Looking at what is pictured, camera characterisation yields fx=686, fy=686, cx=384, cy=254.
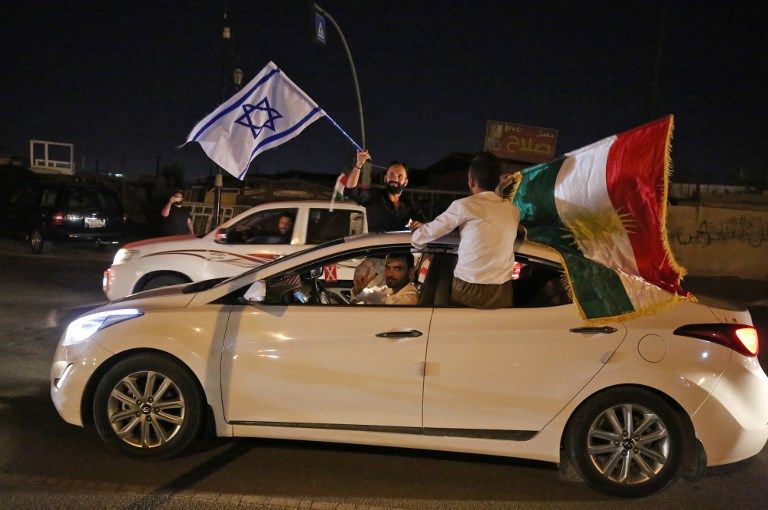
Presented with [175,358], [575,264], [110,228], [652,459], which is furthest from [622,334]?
[110,228]

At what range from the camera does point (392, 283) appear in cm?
514

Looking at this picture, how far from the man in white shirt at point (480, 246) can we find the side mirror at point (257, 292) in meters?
0.99

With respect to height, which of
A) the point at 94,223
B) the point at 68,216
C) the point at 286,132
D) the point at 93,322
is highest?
the point at 286,132

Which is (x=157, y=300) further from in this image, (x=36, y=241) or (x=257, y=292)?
(x=36, y=241)

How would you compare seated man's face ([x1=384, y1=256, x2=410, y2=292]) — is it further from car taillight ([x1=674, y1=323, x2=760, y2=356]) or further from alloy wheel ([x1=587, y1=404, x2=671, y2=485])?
car taillight ([x1=674, y1=323, x2=760, y2=356])

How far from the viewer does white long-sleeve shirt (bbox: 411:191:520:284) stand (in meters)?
4.19

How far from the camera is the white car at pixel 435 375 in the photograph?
4.04 m

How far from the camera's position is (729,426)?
400 centimetres

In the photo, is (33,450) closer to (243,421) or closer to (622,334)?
Result: (243,421)

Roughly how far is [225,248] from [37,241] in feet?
35.9

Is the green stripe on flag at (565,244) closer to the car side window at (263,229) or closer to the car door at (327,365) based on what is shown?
the car door at (327,365)

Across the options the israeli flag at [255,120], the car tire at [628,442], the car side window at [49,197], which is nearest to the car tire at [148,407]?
the car tire at [628,442]

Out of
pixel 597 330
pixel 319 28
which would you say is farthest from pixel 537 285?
pixel 319 28

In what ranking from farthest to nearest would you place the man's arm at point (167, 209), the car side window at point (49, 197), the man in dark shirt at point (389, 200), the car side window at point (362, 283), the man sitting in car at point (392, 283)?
the car side window at point (49, 197) < the man's arm at point (167, 209) < the man in dark shirt at point (389, 200) < the man sitting in car at point (392, 283) < the car side window at point (362, 283)
